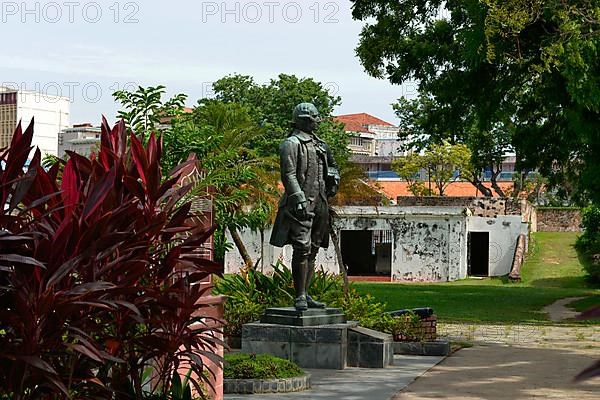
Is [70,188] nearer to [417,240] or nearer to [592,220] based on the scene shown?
[417,240]

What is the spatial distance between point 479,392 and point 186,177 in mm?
Result: 3865

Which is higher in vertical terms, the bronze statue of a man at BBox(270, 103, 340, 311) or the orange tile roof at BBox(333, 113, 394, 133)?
the orange tile roof at BBox(333, 113, 394, 133)

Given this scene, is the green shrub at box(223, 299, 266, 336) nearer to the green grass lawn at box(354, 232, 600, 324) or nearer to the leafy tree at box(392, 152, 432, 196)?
the green grass lawn at box(354, 232, 600, 324)

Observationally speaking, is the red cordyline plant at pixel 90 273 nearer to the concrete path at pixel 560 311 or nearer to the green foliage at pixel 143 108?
the green foliage at pixel 143 108

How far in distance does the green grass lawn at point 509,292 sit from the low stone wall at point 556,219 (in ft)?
27.8

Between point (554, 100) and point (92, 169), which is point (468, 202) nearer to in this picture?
point (554, 100)

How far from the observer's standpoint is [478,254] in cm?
3828

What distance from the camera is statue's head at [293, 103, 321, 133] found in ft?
36.0

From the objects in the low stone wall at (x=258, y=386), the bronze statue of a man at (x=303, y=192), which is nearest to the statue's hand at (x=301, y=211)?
the bronze statue of a man at (x=303, y=192)

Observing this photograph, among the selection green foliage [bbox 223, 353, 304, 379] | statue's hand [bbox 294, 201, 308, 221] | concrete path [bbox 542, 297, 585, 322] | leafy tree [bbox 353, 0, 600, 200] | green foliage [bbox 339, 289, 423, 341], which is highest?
leafy tree [bbox 353, 0, 600, 200]

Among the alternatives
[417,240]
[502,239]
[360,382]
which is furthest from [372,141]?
[360,382]

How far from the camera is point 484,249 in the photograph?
38.0 meters

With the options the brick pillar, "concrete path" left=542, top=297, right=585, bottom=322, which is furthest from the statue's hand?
→ "concrete path" left=542, top=297, right=585, bottom=322

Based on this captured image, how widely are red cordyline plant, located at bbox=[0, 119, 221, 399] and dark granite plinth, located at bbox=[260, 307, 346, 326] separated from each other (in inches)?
202
